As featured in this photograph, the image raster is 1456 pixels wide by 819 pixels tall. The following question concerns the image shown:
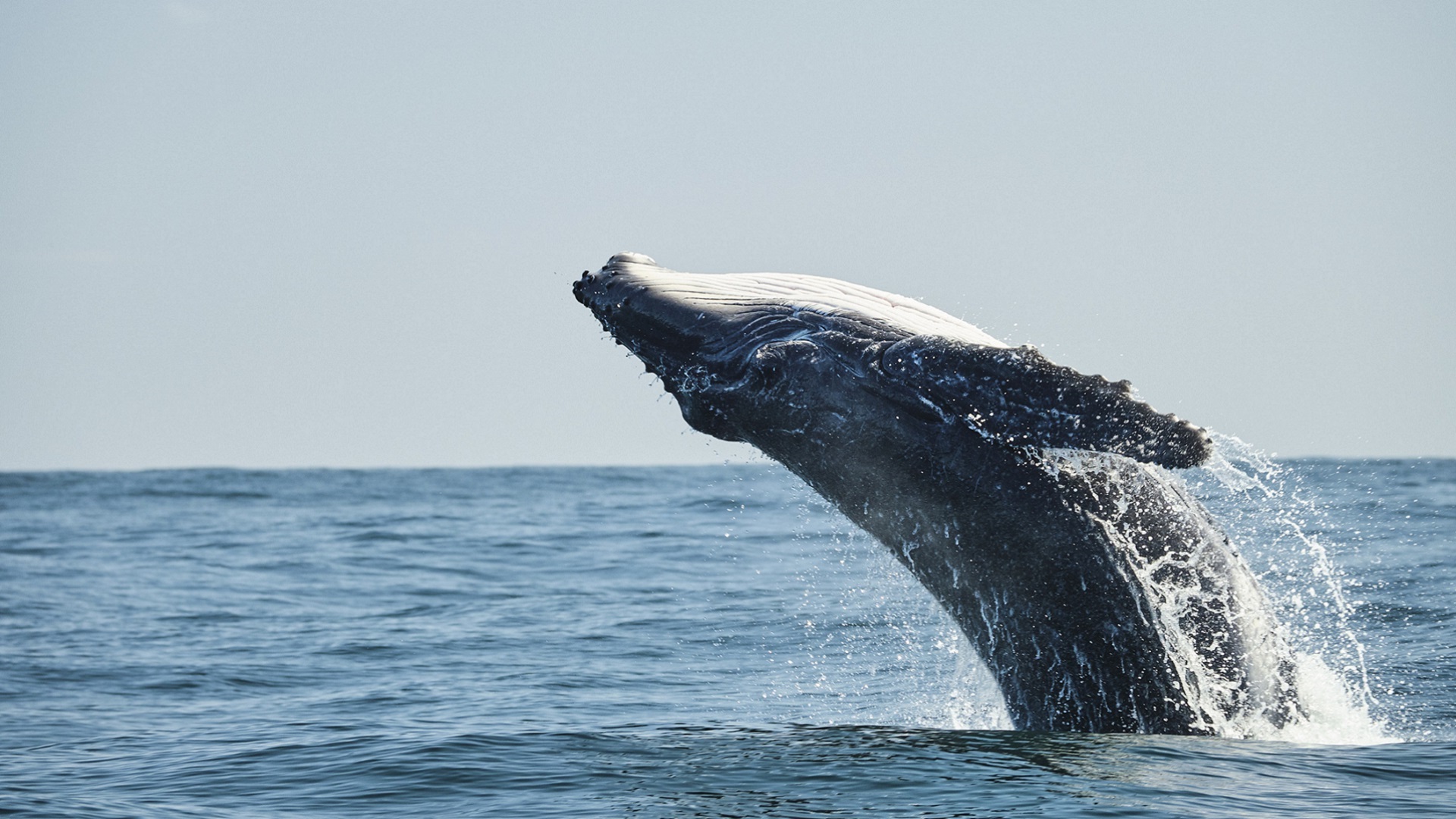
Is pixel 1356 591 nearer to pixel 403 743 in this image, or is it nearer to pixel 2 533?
pixel 403 743

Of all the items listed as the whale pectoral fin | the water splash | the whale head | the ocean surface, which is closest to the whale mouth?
the whale head

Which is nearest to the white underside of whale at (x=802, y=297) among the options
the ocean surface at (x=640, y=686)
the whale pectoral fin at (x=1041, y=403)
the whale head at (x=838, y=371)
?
the whale head at (x=838, y=371)

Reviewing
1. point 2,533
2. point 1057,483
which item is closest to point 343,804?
point 1057,483

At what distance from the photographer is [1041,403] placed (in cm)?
639

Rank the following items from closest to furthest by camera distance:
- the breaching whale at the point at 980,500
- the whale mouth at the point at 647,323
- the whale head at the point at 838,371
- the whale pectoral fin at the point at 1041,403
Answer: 1. the whale pectoral fin at the point at 1041,403
2. the whale head at the point at 838,371
3. the breaching whale at the point at 980,500
4. the whale mouth at the point at 647,323

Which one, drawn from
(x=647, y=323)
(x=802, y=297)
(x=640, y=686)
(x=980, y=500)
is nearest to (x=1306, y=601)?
(x=640, y=686)

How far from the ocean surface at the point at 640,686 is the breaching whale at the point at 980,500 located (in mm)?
323

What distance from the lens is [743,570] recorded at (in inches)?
797

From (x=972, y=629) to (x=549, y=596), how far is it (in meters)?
11.7

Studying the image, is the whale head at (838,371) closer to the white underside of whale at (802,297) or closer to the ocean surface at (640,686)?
the white underside of whale at (802,297)

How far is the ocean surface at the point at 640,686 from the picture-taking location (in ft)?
23.6

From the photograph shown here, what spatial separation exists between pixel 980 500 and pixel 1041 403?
2.94 feet

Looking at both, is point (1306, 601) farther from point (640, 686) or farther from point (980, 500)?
point (980, 500)

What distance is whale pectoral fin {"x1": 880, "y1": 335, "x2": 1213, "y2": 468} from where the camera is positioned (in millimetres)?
6199
